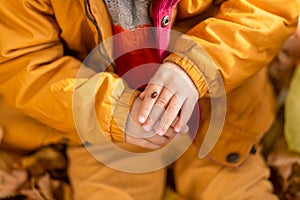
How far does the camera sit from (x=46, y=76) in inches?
37.9

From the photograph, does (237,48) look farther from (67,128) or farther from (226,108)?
(67,128)

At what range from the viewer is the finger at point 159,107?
2.89 ft

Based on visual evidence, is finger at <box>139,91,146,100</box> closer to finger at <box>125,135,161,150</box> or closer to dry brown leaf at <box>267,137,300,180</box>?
finger at <box>125,135,161,150</box>

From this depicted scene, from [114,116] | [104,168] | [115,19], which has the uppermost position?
[115,19]

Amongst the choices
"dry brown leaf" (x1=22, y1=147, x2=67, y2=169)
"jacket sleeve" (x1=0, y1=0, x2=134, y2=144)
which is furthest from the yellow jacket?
"dry brown leaf" (x1=22, y1=147, x2=67, y2=169)

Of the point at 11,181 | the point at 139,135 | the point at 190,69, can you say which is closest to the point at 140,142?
the point at 139,135

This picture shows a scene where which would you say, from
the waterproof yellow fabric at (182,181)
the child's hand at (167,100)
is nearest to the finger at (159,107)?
the child's hand at (167,100)

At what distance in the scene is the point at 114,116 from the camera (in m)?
0.92

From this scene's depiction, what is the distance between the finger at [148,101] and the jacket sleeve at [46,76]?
0.04 m

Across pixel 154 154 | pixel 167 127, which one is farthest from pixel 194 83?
pixel 154 154

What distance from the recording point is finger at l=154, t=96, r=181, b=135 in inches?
34.5

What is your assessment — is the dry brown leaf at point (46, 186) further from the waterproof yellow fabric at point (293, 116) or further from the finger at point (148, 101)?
the waterproof yellow fabric at point (293, 116)

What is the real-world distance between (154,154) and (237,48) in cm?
25

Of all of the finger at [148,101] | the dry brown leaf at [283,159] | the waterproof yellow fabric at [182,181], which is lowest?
the dry brown leaf at [283,159]
